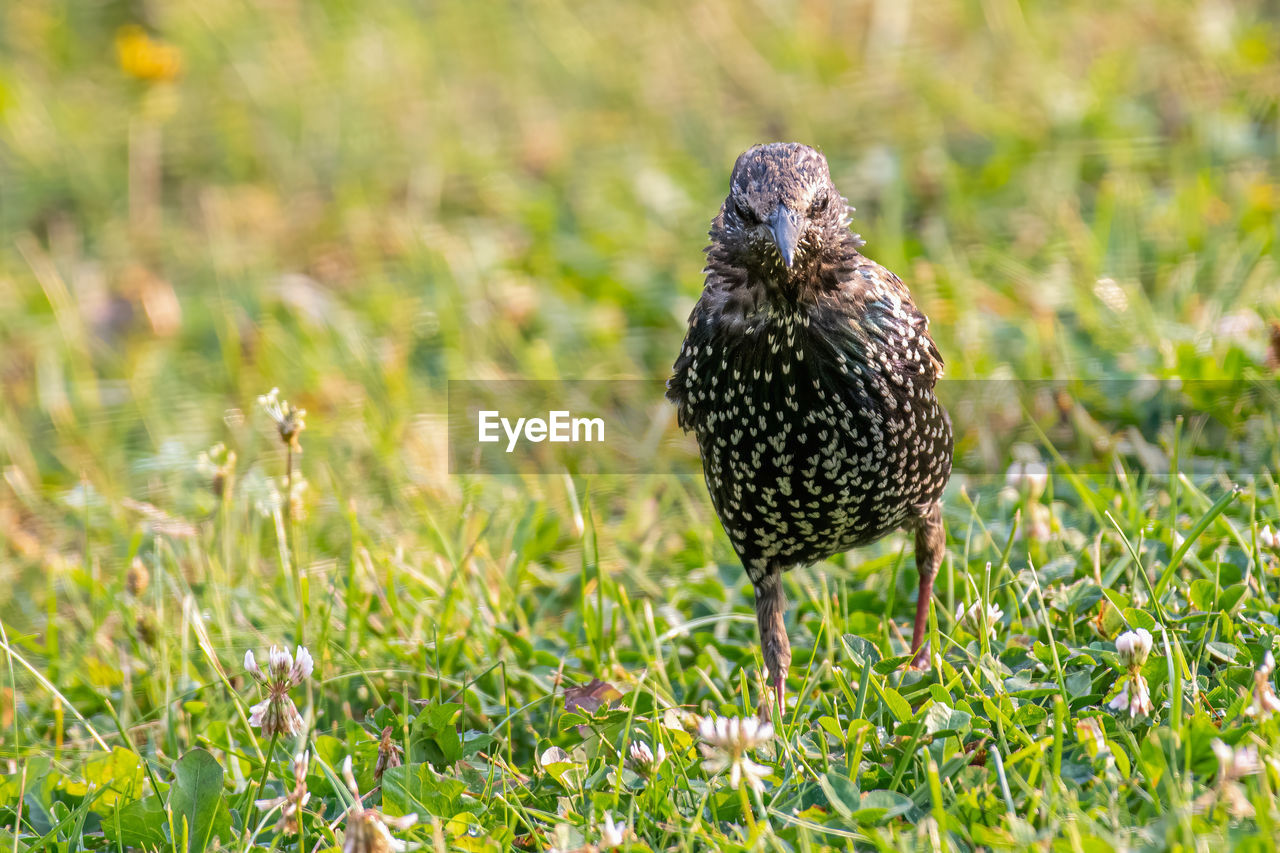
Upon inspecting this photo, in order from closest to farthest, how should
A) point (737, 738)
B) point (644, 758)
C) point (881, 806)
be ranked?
1. point (737, 738)
2. point (881, 806)
3. point (644, 758)

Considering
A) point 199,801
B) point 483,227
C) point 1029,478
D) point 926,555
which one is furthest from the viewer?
point 483,227

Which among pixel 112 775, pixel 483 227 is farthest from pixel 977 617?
pixel 483 227

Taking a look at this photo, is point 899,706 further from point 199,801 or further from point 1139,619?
point 199,801

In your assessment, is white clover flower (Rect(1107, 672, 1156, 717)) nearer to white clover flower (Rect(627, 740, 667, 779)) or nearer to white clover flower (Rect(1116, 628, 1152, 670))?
white clover flower (Rect(1116, 628, 1152, 670))

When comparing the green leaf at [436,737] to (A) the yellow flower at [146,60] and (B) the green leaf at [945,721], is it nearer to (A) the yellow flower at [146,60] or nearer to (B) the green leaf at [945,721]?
(B) the green leaf at [945,721]

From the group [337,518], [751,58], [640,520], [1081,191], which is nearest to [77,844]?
[337,518]

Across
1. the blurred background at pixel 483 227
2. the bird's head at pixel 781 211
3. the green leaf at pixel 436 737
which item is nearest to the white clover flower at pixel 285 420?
the blurred background at pixel 483 227
